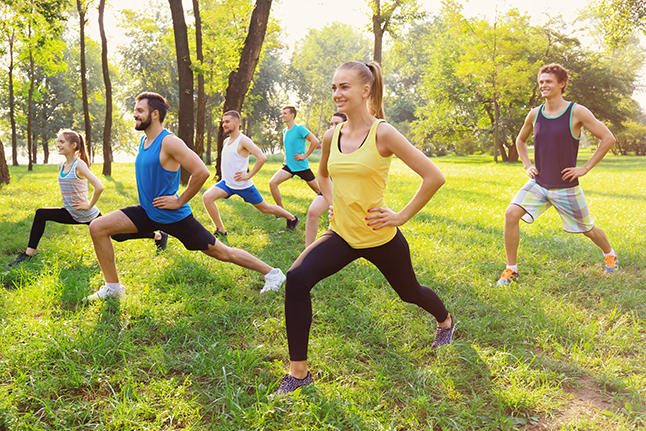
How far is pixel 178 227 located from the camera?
4.28 meters

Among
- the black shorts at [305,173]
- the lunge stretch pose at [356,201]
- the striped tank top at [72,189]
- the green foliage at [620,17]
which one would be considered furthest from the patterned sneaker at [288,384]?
the green foliage at [620,17]

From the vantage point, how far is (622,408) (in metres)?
2.81

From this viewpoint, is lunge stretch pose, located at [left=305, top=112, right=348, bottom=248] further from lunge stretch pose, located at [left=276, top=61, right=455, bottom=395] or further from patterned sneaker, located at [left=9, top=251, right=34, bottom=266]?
patterned sneaker, located at [left=9, top=251, right=34, bottom=266]

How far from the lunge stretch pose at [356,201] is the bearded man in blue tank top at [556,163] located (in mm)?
2626

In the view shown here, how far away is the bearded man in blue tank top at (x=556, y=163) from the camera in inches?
184

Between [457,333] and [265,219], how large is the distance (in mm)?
5440

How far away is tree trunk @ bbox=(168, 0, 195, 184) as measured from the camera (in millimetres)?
13281

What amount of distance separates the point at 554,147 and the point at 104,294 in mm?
5213

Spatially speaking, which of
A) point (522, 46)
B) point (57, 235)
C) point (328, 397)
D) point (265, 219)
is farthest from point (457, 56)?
point (328, 397)

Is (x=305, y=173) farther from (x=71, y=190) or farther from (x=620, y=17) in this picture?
(x=620, y=17)

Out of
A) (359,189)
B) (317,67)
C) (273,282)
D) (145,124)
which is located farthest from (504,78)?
(317,67)

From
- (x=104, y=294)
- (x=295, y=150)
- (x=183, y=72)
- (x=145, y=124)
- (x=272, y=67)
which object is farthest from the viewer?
(x=272, y=67)

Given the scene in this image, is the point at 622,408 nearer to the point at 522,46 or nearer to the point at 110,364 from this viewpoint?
the point at 110,364

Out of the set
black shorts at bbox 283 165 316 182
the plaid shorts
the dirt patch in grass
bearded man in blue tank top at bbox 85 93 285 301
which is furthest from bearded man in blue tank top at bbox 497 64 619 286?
black shorts at bbox 283 165 316 182
